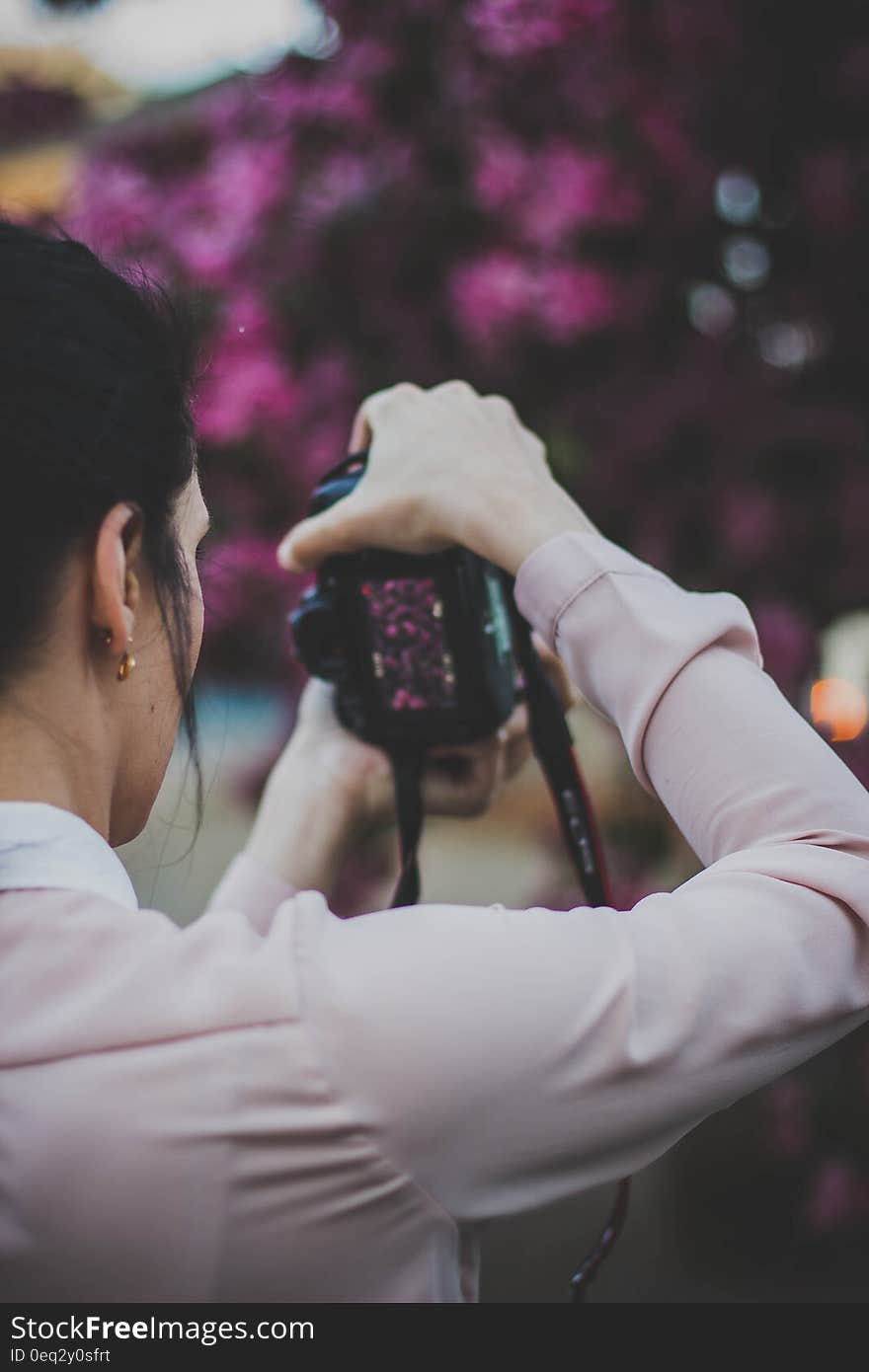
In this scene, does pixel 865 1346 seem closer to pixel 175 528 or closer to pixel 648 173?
pixel 175 528

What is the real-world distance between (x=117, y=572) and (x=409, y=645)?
36 centimetres

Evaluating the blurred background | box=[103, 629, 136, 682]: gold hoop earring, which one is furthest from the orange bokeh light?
box=[103, 629, 136, 682]: gold hoop earring

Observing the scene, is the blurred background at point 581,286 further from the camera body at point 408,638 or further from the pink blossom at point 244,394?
the camera body at point 408,638

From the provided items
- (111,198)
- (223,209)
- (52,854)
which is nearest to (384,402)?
(52,854)

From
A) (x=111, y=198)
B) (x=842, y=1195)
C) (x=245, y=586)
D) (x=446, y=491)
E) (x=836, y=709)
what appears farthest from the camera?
(x=111, y=198)

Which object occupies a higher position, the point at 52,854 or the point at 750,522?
the point at 52,854

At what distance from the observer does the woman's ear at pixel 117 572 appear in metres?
0.63

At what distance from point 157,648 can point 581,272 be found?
1.27 metres

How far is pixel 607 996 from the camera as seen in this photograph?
58 cm

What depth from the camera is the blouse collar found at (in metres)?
0.62

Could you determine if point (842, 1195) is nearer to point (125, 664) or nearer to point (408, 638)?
point (408, 638)

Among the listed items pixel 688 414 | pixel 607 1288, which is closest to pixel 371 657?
pixel 688 414

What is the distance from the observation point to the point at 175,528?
70 centimetres

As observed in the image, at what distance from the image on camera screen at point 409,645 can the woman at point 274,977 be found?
0.77 ft
